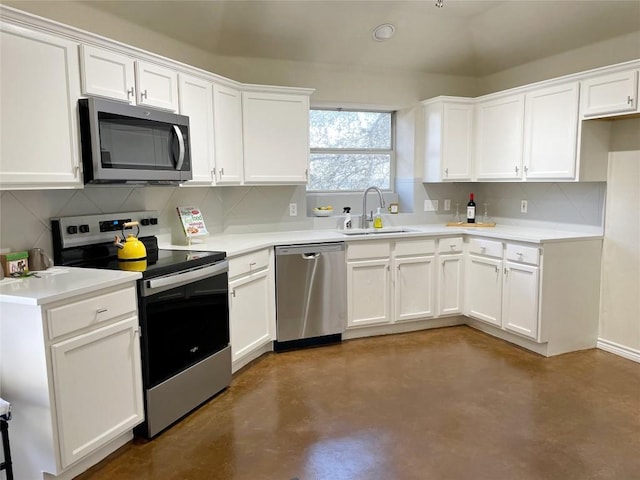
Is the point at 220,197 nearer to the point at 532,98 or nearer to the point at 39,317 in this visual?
the point at 39,317

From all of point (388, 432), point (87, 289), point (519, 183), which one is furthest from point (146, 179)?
point (519, 183)

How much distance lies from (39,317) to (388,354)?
8.29ft

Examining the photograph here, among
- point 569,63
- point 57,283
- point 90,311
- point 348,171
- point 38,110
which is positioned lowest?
point 90,311

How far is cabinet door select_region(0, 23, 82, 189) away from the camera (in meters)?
2.07

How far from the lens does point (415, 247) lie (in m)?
4.05

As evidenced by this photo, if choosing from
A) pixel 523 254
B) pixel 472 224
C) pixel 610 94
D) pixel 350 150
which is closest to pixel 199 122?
pixel 350 150

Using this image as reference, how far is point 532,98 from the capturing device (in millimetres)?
3795

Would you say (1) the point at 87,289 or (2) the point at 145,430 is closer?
(1) the point at 87,289

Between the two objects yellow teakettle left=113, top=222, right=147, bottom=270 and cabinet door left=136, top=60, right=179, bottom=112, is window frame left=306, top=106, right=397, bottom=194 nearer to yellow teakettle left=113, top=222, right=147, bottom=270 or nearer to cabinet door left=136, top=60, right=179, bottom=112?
cabinet door left=136, top=60, right=179, bottom=112

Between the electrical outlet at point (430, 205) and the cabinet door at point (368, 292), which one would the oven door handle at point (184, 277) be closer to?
the cabinet door at point (368, 292)

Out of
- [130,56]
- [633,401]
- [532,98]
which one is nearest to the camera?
[130,56]

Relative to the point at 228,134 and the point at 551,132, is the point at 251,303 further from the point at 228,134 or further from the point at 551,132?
the point at 551,132

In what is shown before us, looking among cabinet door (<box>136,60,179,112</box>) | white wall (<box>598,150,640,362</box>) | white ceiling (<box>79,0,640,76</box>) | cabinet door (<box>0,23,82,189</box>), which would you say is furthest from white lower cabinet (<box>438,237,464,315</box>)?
cabinet door (<box>0,23,82,189</box>)

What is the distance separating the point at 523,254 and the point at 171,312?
262cm
